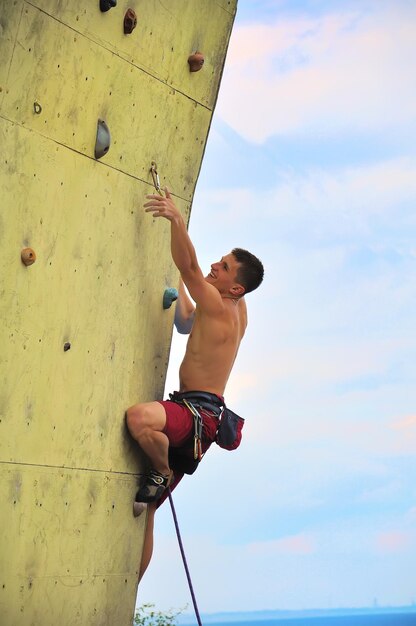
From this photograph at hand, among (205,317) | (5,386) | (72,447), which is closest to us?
(5,386)

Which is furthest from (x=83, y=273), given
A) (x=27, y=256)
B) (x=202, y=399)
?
(x=202, y=399)

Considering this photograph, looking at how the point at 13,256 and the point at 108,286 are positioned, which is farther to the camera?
the point at 108,286

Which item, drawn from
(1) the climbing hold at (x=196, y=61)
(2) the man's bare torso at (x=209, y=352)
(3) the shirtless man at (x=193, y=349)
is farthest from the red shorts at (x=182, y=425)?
(1) the climbing hold at (x=196, y=61)

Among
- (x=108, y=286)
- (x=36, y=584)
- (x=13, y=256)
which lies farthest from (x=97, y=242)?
(x=36, y=584)

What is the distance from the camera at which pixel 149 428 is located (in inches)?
153

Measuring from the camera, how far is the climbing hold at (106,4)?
148 inches

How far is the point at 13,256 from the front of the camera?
11.4 ft

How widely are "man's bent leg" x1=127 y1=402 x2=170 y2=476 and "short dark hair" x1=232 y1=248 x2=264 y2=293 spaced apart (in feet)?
1.97

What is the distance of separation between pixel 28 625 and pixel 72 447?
0.59 meters

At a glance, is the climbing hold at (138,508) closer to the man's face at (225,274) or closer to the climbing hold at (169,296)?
the climbing hold at (169,296)

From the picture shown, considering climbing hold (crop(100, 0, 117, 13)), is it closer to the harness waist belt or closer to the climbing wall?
the climbing wall

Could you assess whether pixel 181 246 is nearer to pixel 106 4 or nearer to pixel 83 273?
pixel 83 273

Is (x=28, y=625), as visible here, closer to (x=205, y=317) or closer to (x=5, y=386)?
(x=5, y=386)

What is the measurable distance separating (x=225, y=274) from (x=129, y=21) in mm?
984
